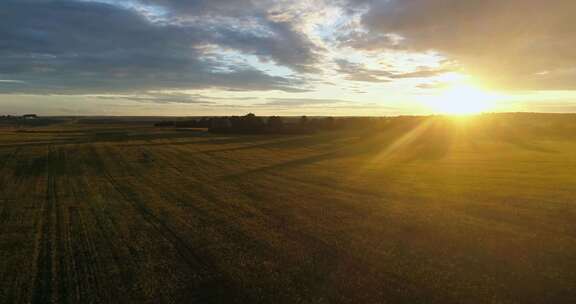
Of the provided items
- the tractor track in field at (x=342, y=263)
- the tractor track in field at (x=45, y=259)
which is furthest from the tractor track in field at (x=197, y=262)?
the tractor track in field at (x=45, y=259)

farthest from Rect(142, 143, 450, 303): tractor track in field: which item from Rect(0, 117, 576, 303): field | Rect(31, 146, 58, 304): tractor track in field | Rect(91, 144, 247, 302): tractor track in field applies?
Rect(31, 146, 58, 304): tractor track in field

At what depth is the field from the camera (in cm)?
773

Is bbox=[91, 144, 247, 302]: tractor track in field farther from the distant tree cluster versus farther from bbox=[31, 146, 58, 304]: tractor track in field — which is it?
the distant tree cluster

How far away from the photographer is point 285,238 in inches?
430

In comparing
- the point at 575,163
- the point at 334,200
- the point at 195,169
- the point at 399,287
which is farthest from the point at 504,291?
the point at 575,163

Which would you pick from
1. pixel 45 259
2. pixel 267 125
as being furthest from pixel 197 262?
pixel 267 125

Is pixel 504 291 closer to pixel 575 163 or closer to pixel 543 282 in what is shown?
pixel 543 282

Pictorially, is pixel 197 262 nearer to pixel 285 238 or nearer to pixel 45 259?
pixel 285 238

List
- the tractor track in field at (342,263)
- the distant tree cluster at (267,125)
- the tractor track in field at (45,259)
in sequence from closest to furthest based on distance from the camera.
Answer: the tractor track in field at (45,259), the tractor track in field at (342,263), the distant tree cluster at (267,125)

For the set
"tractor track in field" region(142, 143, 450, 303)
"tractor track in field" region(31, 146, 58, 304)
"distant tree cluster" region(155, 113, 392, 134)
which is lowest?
"tractor track in field" region(142, 143, 450, 303)

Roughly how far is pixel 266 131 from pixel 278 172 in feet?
157

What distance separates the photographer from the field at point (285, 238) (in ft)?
25.4

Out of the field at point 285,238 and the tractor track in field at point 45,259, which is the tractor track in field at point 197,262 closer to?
the field at point 285,238

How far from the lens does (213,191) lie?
58.5ft
